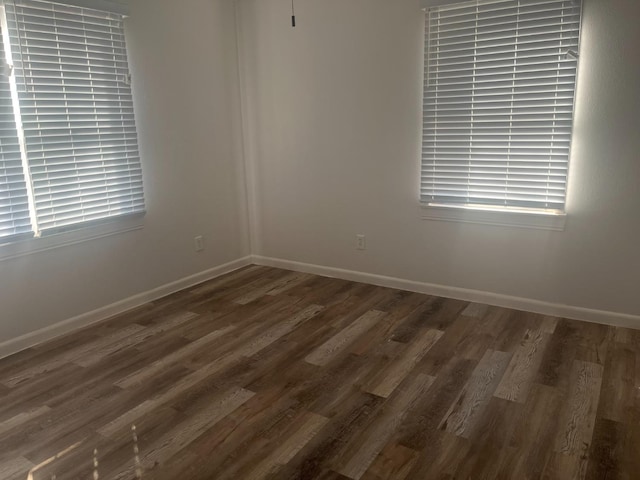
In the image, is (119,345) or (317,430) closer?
(317,430)

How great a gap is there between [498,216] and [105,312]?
284cm

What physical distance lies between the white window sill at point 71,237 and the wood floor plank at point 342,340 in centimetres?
169

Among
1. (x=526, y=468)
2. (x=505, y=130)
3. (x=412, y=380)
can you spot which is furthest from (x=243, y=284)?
(x=526, y=468)

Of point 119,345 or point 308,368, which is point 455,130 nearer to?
point 308,368

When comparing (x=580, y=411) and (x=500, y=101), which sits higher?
(x=500, y=101)

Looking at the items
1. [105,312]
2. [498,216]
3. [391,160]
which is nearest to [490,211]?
[498,216]

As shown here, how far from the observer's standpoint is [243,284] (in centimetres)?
432

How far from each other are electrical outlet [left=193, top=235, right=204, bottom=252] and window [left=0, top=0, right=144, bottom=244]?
2.23 ft

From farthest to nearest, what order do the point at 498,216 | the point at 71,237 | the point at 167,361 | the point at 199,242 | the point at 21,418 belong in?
the point at 199,242 < the point at 498,216 < the point at 71,237 < the point at 167,361 < the point at 21,418

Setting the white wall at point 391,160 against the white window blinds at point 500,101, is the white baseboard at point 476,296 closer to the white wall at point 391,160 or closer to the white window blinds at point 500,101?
the white wall at point 391,160

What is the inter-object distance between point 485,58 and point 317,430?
257cm

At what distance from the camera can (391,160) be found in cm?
393

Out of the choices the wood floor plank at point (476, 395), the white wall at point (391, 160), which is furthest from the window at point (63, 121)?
the wood floor plank at point (476, 395)

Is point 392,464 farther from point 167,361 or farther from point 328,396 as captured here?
point 167,361
